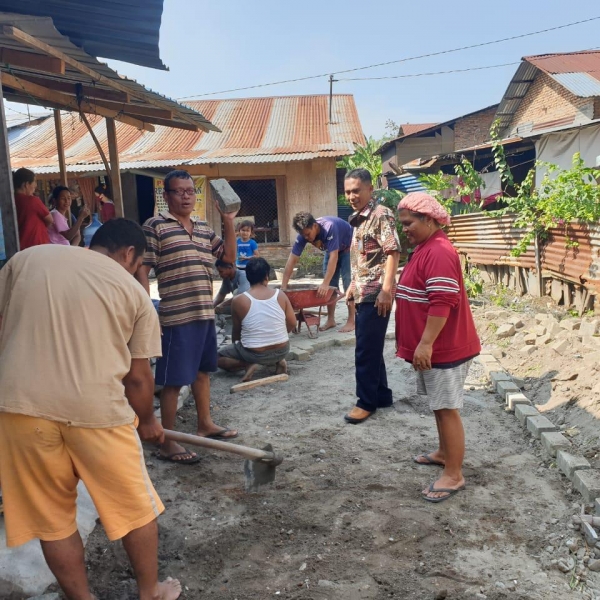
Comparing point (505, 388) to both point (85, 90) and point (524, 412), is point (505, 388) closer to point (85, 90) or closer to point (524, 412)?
point (524, 412)

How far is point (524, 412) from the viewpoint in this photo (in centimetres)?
421

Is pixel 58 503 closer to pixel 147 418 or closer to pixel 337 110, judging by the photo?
pixel 147 418

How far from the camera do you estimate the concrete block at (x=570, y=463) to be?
3.27 m

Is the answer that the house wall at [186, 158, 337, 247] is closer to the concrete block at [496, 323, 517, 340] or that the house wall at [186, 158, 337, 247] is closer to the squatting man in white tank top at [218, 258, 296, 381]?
the concrete block at [496, 323, 517, 340]

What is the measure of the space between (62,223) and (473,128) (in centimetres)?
2097

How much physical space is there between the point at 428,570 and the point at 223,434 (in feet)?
6.31

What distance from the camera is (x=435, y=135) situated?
80.0 feet

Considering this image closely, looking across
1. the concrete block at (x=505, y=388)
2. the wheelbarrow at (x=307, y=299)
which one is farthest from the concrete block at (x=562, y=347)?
the wheelbarrow at (x=307, y=299)

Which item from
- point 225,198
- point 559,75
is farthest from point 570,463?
point 559,75

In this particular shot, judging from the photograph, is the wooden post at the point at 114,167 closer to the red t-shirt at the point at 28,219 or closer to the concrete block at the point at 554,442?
the red t-shirt at the point at 28,219

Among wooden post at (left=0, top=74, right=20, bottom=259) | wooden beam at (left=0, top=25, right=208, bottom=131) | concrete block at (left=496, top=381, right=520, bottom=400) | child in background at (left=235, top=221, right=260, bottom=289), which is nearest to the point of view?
wooden post at (left=0, top=74, right=20, bottom=259)

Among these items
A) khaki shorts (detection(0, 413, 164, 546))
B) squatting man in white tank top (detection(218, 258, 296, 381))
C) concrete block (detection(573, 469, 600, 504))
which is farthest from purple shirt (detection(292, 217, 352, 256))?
khaki shorts (detection(0, 413, 164, 546))

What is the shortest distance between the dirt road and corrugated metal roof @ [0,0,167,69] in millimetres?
3045

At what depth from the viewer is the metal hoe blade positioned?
316 cm
